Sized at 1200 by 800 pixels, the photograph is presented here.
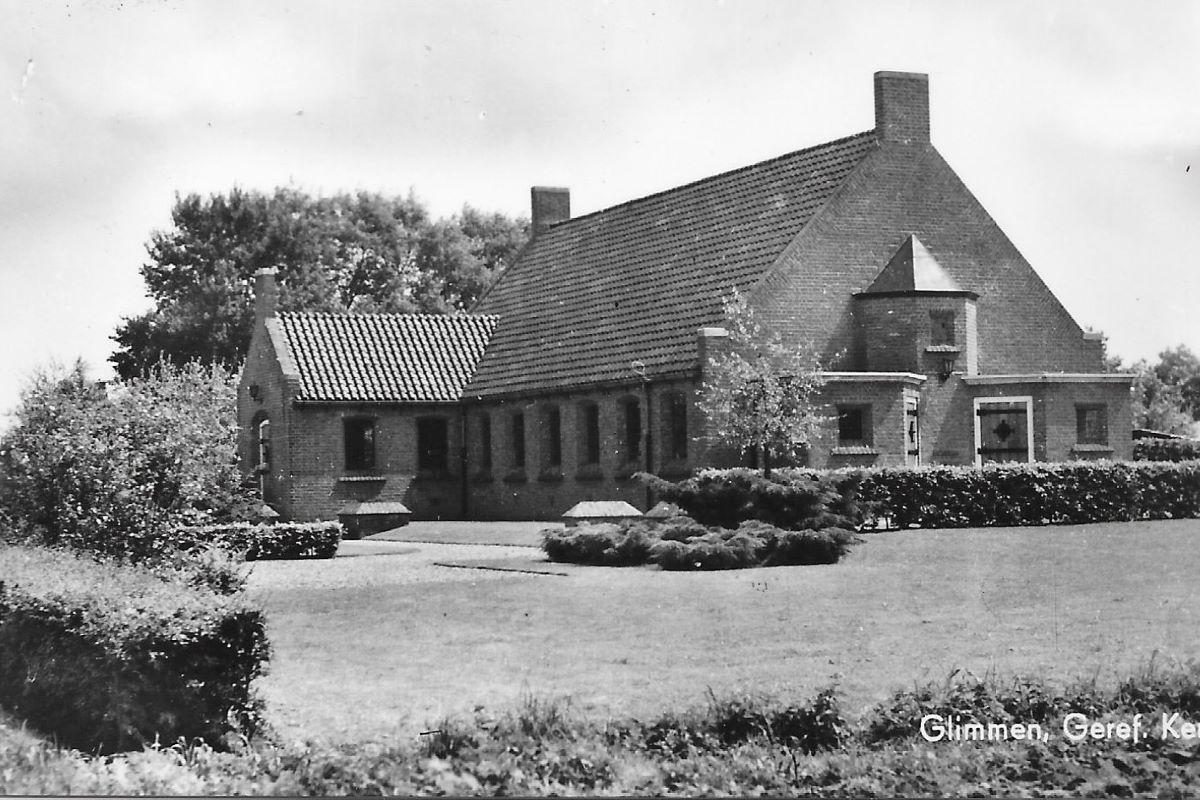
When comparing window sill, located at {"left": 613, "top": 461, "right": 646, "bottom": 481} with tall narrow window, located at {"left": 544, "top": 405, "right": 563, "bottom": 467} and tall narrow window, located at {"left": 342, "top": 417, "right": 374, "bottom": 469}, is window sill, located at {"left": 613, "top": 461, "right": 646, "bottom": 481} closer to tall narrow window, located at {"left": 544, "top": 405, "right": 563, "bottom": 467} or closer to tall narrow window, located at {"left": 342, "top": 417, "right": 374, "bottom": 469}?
tall narrow window, located at {"left": 544, "top": 405, "right": 563, "bottom": 467}

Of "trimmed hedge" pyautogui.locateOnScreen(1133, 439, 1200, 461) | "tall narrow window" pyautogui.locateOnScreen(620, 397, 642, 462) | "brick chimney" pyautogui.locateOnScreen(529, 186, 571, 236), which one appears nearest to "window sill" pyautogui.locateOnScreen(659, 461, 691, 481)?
"tall narrow window" pyautogui.locateOnScreen(620, 397, 642, 462)

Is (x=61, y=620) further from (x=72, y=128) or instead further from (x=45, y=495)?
(x=45, y=495)

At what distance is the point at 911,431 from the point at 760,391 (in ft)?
15.0

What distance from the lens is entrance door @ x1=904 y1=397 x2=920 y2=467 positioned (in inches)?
1193

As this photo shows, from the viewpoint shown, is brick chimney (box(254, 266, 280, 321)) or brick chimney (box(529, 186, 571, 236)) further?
brick chimney (box(529, 186, 571, 236))

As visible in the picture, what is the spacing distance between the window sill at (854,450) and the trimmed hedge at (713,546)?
31.0 feet

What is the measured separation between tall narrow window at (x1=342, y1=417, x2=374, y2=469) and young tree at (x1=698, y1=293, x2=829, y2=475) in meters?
10.9

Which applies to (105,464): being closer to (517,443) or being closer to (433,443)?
(517,443)

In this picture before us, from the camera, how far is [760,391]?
28.0 m

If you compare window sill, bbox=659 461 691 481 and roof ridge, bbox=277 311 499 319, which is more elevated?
roof ridge, bbox=277 311 499 319

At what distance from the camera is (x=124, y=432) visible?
56.4ft

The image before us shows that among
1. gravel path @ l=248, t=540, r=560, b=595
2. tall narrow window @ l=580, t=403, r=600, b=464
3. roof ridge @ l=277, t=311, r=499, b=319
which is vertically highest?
roof ridge @ l=277, t=311, r=499, b=319

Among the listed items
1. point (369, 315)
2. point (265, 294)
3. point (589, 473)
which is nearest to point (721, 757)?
point (589, 473)

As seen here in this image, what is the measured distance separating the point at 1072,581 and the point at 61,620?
33.8 ft
